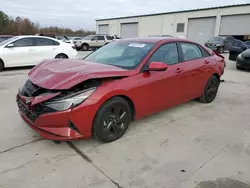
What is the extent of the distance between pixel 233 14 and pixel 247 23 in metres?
1.93

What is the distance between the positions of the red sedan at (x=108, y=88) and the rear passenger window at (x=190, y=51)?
20mm

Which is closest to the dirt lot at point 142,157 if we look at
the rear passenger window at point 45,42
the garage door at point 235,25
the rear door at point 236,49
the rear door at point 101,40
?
the rear passenger window at point 45,42

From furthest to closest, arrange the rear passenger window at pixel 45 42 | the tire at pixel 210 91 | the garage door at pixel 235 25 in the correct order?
the garage door at pixel 235 25 → the rear passenger window at pixel 45 42 → the tire at pixel 210 91

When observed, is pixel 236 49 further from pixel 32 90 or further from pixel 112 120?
pixel 32 90

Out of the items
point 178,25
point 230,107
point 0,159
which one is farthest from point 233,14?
point 0,159

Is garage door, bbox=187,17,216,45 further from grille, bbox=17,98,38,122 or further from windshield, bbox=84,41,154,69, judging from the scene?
grille, bbox=17,98,38,122

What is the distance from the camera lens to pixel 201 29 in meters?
29.4

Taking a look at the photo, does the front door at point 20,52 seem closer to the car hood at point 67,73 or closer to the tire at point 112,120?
the car hood at point 67,73

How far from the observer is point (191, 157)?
3020mm

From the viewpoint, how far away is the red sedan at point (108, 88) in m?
2.85

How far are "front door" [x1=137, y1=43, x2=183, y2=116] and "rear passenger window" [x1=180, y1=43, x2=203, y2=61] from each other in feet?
0.86

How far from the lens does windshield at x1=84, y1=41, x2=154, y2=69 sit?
3648mm

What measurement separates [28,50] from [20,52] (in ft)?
1.04

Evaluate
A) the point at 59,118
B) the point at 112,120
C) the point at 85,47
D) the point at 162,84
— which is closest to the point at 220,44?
the point at 85,47
